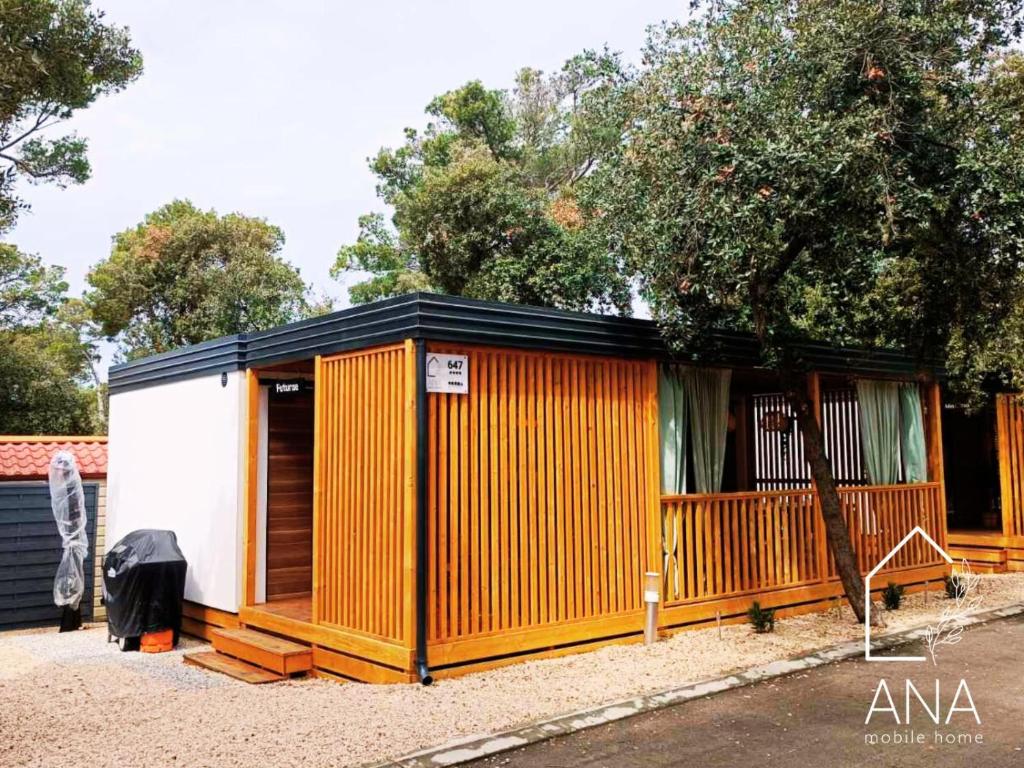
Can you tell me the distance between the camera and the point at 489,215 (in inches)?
677

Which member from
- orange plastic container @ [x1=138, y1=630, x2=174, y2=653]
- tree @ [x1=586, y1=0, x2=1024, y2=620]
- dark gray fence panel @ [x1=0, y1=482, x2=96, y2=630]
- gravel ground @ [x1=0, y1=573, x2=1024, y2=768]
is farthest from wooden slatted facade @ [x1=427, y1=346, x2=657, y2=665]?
dark gray fence panel @ [x1=0, y1=482, x2=96, y2=630]

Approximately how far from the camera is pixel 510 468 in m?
6.27

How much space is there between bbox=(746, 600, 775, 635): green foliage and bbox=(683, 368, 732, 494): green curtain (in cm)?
105

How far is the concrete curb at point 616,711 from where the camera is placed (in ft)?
13.9

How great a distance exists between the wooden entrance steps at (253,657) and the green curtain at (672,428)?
3.21 metres

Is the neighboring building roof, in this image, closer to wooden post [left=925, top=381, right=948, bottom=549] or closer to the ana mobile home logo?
the ana mobile home logo

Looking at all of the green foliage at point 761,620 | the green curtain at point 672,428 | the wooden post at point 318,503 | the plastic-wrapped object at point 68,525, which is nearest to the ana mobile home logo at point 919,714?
the green foliage at point 761,620

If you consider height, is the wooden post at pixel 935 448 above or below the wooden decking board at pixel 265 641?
above

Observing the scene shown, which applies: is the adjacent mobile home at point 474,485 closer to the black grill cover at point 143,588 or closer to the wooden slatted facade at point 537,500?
the wooden slatted facade at point 537,500

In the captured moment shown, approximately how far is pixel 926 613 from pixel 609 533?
3.36m

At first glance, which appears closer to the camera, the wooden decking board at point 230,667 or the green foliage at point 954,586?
the wooden decking board at point 230,667

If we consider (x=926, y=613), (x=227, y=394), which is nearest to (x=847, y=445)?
(x=926, y=613)

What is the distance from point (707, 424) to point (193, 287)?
18.7 meters

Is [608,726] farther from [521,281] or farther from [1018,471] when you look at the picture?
[521,281]
